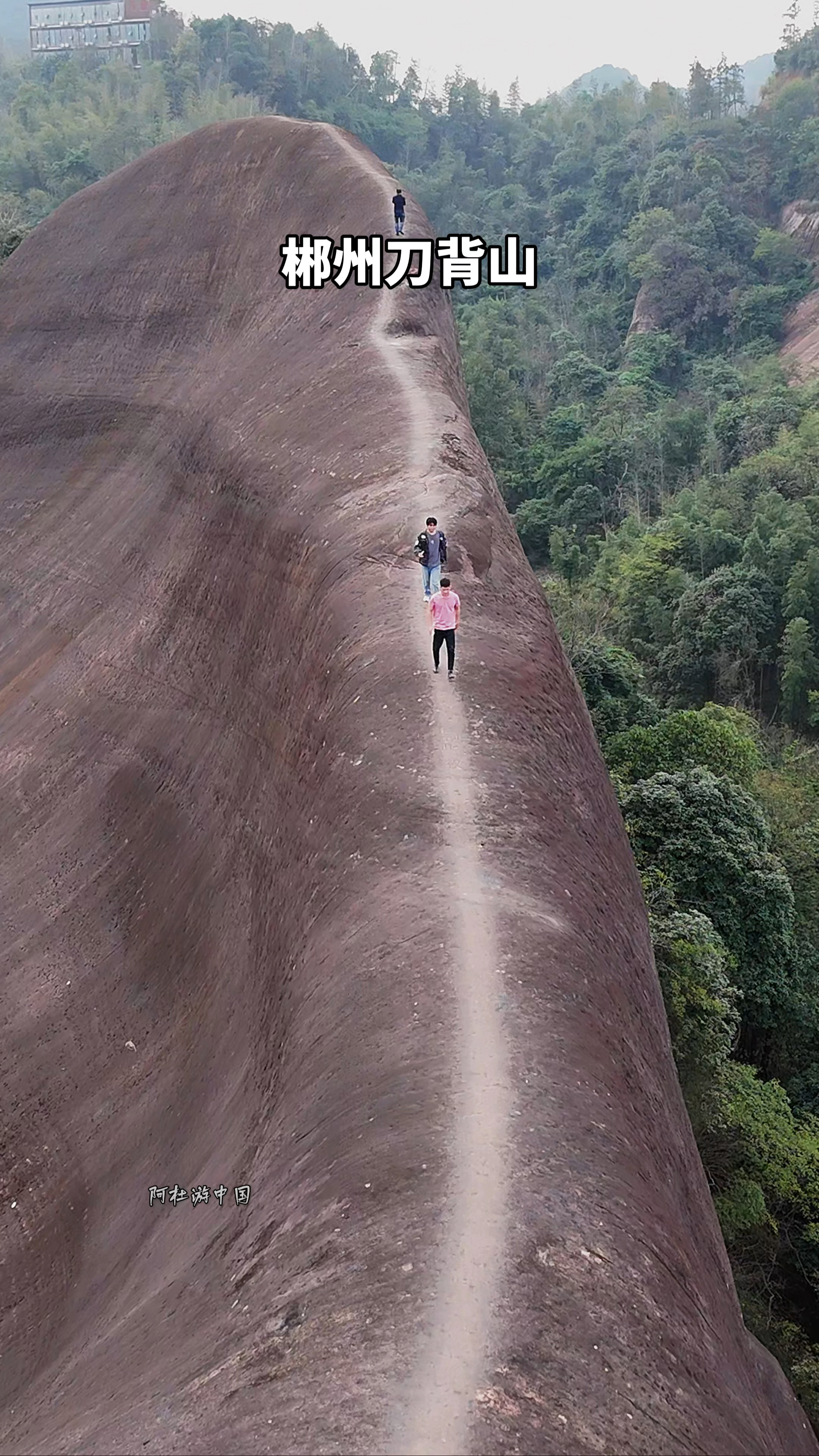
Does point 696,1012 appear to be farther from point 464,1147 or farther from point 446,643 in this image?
point 464,1147

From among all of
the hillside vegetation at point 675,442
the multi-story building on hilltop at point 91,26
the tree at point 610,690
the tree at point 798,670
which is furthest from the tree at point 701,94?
the tree at point 610,690

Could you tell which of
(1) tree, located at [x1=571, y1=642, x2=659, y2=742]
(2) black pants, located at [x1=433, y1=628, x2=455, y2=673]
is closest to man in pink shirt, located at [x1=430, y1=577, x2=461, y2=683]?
(2) black pants, located at [x1=433, y1=628, x2=455, y2=673]

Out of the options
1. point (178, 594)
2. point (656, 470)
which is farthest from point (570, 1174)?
point (656, 470)

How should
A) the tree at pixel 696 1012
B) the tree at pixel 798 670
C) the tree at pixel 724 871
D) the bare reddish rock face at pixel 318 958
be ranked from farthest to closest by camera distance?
the tree at pixel 798 670 < the tree at pixel 724 871 < the tree at pixel 696 1012 < the bare reddish rock face at pixel 318 958

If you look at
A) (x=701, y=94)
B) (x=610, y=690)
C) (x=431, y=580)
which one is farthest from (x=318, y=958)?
(x=701, y=94)

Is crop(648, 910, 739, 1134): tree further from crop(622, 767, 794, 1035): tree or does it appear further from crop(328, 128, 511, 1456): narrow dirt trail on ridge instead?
crop(328, 128, 511, 1456): narrow dirt trail on ridge

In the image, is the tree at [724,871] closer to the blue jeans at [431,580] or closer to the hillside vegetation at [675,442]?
the hillside vegetation at [675,442]

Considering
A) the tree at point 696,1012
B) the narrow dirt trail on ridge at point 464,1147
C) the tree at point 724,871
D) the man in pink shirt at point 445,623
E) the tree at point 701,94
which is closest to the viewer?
the narrow dirt trail on ridge at point 464,1147
